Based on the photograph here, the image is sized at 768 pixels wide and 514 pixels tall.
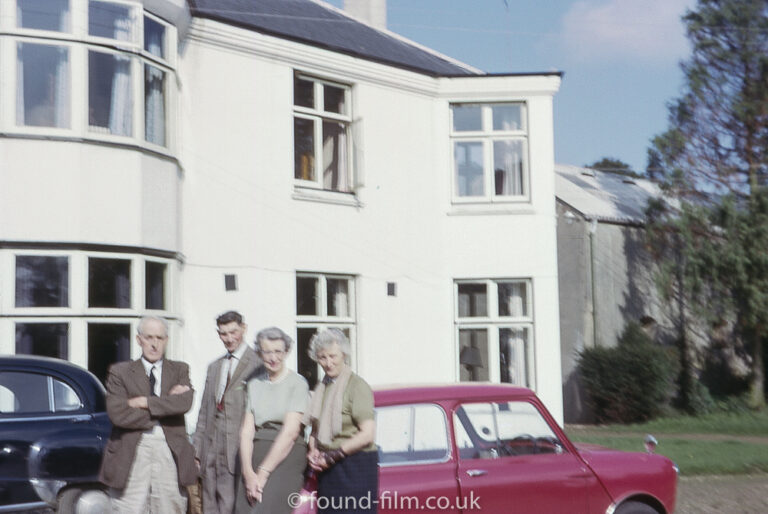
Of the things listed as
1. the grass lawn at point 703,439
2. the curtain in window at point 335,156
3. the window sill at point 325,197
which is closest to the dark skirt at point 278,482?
the window sill at point 325,197

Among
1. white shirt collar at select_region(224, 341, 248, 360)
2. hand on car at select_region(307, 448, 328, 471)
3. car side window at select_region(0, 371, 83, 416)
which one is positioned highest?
white shirt collar at select_region(224, 341, 248, 360)

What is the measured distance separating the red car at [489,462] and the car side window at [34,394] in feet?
10.9

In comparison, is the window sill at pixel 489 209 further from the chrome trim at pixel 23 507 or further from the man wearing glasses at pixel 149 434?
the man wearing glasses at pixel 149 434

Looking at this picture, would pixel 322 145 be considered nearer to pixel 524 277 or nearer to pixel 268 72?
pixel 268 72

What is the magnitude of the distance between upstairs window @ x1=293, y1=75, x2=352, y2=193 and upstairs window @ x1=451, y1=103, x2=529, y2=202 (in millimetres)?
2222

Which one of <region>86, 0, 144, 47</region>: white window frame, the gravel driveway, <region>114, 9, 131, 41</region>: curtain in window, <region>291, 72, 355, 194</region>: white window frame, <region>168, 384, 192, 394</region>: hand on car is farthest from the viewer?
<region>291, 72, 355, 194</region>: white window frame

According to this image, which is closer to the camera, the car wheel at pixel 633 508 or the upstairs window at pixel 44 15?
the car wheel at pixel 633 508

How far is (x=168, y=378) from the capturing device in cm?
625

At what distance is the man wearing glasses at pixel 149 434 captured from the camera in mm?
5945

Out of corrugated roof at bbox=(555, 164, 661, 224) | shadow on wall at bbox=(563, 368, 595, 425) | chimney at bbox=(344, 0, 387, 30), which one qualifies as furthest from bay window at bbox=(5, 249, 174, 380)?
corrugated roof at bbox=(555, 164, 661, 224)

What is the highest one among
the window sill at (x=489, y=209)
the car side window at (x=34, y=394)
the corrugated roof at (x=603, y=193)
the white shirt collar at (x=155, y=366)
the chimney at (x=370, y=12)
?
the chimney at (x=370, y=12)

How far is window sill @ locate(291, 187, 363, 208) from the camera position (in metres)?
14.2

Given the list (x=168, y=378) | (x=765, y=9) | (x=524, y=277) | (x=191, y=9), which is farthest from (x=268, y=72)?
(x=765, y=9)

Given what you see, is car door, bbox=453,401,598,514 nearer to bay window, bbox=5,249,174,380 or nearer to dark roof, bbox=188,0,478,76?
bay window, bbox=5,249,174,380
